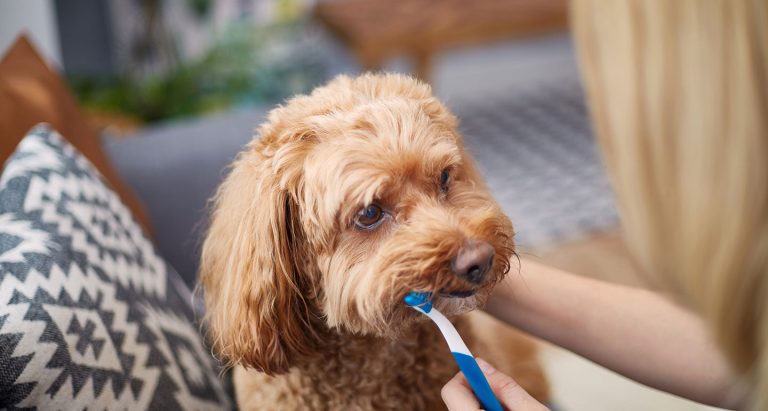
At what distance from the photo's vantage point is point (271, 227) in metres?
0.94

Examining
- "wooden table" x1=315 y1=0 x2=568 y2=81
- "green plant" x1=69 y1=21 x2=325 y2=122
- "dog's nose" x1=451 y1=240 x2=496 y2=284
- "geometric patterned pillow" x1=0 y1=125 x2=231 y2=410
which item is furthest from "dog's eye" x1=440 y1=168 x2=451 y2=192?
"green plant" x1=69 y1=21 x2=325 y2=122

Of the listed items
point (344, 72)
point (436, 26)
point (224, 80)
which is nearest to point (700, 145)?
point (436, 26)

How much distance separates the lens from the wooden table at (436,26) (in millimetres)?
3182

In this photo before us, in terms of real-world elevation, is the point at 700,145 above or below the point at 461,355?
above

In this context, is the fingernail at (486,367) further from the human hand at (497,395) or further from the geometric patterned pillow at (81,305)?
the geometric patterned pillow at (81,305)

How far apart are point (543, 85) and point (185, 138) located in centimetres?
291

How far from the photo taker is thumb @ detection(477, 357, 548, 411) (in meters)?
0.84

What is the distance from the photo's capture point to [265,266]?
94 cm

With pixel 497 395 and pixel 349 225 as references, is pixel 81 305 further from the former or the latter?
pixel 497 395

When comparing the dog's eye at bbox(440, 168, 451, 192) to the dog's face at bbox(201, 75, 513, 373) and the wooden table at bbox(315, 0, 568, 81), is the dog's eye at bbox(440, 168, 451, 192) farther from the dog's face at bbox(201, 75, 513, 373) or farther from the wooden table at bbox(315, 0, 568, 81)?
the wooden table at bbox(315, 0, 568, 81)

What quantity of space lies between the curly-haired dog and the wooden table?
221cm

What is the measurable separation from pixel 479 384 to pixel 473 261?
0.51 feet

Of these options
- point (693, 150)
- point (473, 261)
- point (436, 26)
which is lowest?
point (436, 26)

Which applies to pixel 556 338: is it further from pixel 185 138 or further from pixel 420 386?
pixel 185 138
